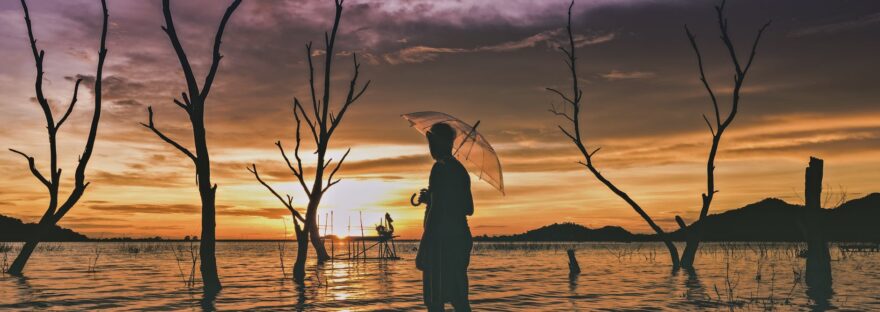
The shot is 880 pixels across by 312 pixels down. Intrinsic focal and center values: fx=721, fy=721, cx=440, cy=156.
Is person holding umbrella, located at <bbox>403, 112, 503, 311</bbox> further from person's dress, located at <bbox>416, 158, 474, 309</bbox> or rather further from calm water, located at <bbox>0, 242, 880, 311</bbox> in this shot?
calm water, located at <bbox>0, 242, 880, 311</bbox>

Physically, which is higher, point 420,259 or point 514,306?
point 420,259

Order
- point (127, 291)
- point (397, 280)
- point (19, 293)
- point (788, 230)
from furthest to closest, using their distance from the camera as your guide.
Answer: point (788, 230) < point (397, 280) < point (127, 291) < point (19, 293)

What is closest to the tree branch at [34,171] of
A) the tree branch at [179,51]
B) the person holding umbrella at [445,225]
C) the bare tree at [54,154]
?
the bare tree at [54,154]

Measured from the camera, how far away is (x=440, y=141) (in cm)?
854

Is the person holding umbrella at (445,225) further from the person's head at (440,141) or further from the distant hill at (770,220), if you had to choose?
the distant hill at (770,220)

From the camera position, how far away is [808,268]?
663 inches

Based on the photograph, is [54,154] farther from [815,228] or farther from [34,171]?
[815,228]

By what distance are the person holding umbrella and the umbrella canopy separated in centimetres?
25

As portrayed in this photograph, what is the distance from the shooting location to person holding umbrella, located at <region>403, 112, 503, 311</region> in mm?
8461

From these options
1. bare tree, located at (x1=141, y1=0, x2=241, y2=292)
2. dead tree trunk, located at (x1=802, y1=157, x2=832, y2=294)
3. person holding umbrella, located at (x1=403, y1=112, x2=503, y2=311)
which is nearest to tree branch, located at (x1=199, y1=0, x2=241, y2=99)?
bare tree, located at (x1=141, y1=0, x2=241, y2=292)

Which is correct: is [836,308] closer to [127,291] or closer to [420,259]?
[420,259]

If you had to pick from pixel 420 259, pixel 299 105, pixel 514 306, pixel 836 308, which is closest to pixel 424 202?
pixel 420 259

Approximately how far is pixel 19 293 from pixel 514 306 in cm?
1034

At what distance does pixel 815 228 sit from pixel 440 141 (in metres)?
12.1
